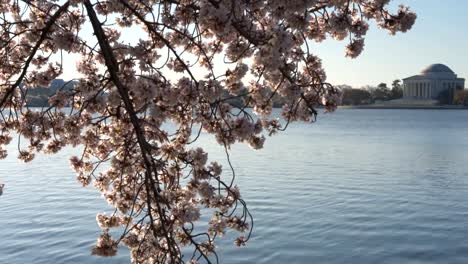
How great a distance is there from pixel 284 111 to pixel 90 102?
1567 millimetres

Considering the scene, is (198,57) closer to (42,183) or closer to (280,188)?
(280,188)

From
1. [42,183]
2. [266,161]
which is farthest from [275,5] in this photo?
[266,161]

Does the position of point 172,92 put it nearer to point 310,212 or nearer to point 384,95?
point 310,212

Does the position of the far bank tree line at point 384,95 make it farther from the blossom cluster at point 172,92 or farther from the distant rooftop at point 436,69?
the blossom cluster at point 172,92

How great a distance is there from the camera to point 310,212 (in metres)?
15.2

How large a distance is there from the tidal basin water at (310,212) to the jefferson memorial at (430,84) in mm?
132652

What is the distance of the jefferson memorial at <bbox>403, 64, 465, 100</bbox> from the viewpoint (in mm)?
153750

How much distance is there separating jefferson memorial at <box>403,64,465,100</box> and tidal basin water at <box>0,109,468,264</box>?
13265 cm

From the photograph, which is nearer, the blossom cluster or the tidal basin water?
the blossom cluster

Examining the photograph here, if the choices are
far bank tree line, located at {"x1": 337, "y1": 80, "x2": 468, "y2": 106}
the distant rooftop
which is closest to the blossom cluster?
far bank tree line, located at {"x1": 337, "y1": 80, "x2": 468, "y2": 106}

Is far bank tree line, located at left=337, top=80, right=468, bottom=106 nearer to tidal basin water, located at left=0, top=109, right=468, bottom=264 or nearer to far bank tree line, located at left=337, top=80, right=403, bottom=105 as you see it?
far bank tree line, located at left=337, top=80, right=403, bottom=105

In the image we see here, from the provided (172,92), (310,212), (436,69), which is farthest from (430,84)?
(172,92)

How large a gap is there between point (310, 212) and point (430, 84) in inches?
5758

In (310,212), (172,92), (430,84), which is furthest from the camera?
(430,84)
